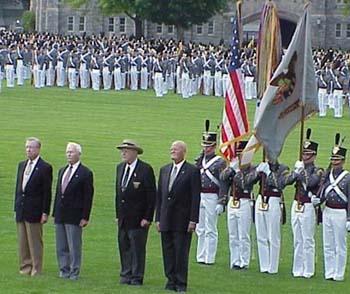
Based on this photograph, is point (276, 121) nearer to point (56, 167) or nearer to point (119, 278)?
point (119, 278)

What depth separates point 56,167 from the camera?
90.8ft

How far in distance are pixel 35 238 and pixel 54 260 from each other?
1525 mm

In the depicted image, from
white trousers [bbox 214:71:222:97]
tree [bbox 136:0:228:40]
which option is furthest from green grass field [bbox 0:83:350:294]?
tree [bbox 136:0:228:40]

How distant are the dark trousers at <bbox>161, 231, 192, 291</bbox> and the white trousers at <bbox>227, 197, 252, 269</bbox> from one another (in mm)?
1947

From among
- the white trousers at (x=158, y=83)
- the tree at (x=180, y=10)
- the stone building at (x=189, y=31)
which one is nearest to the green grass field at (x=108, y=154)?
the white trousers at (x=158, y=83)

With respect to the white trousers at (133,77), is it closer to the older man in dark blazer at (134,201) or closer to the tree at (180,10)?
the tree at (180,10)

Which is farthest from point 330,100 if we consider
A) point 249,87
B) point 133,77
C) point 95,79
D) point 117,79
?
point 95,79

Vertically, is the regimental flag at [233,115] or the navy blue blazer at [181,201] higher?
the regimental flag at [233,115]

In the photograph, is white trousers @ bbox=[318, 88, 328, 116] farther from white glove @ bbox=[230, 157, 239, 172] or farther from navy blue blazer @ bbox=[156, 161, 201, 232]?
navy blue blazer @ bbox=[156, 161, 201, 232]

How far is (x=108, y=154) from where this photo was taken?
30.3 m

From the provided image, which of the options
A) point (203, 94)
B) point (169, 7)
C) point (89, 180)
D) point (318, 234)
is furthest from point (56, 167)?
point (169, 7)

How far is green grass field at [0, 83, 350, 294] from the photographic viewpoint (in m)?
16.9

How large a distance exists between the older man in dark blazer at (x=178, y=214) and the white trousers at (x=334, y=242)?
2.18 metres

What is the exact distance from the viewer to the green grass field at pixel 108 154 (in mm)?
16922
